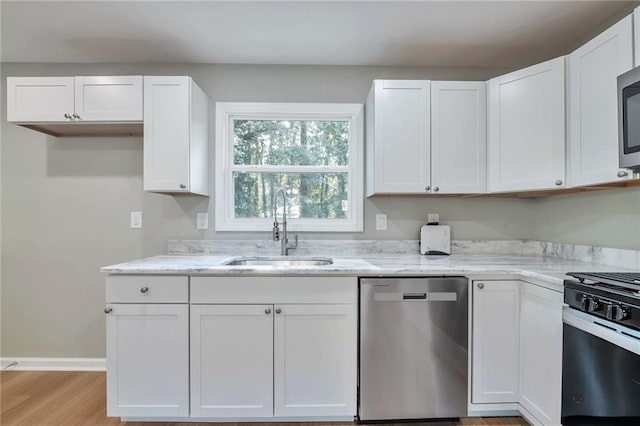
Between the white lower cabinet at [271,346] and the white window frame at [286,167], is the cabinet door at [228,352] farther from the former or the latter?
the white window frame at [286,167]

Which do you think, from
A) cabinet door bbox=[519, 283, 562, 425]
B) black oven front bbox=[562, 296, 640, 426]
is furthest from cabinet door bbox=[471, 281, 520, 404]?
black oven front bbox=[562, 296, 640, 426]

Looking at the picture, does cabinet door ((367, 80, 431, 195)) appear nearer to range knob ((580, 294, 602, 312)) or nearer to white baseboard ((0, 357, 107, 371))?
range knob ((580, 294, 602, 312))

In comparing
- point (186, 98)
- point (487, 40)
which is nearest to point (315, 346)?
point (186, 98)

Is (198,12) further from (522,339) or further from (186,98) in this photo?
(522,339)

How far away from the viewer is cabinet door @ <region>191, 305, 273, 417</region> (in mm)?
1771

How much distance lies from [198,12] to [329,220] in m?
1.63

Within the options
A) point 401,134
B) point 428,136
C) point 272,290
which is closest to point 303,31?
point 401,134

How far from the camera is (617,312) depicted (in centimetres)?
118

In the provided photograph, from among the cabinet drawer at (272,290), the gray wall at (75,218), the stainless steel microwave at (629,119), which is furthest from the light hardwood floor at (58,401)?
the stainless steel microwave at (629,119)

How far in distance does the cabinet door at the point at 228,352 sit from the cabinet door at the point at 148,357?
0.07 metres

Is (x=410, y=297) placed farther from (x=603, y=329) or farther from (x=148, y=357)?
(x=148, y=357)

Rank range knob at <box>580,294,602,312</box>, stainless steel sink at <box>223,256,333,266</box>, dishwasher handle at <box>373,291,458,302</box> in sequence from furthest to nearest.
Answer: stainless steel sink at <box>223,256,333,266</box> → dishwasher handle at <box>373,291,458,302</box> → range knob at <box>580,294,602,312</box>

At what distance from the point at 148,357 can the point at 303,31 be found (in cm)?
217

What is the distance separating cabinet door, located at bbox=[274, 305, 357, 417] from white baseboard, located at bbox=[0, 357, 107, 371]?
1.65 meters
